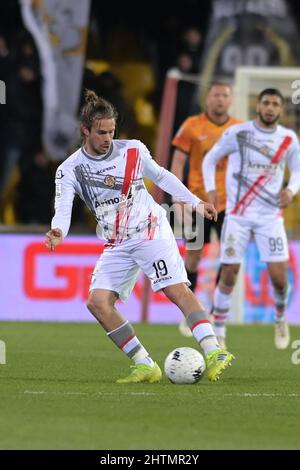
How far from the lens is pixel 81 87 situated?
1819cm

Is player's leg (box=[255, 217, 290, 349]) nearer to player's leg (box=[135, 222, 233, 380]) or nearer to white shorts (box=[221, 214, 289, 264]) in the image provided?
white shorts (box=[221, 214, 289, 264])

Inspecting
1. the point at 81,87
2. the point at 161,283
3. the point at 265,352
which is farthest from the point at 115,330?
the point at 81,87

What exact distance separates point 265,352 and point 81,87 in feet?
23.4

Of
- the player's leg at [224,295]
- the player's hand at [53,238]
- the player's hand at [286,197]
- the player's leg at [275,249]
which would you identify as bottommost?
the player's leg at [224,295]

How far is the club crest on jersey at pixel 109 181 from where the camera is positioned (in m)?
8.94

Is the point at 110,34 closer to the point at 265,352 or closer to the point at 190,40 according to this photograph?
the point at 190,40

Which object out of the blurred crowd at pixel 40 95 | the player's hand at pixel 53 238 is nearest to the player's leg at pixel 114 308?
the player's hand at pixel 53 238

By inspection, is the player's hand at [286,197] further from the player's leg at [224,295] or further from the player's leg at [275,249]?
the player's leg at [224,295]

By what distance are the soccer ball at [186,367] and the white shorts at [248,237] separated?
11.5 feet

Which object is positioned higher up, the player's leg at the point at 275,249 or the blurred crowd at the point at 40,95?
the blurred crowd at the point at 40,95

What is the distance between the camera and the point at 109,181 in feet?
29.3

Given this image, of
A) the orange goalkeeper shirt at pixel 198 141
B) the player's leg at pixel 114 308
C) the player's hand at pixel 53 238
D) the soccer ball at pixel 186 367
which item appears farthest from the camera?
the orange goalkeeper shirt at pixel 198 141

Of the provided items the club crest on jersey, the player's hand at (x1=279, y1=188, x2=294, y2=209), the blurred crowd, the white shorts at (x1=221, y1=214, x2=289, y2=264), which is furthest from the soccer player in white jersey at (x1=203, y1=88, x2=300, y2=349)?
the blurred crowd

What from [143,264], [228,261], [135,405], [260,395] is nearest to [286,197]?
[228,261]
